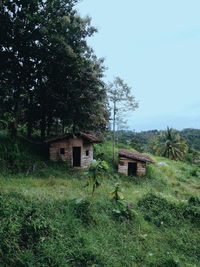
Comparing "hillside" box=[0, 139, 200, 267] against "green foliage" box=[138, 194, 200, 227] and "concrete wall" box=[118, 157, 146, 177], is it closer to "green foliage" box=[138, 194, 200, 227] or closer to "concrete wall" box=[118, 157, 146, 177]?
"green foliage" box=[138, 194, 200, 227]

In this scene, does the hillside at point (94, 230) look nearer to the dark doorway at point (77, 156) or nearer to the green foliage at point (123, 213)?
the green foliage at point (123, 213)

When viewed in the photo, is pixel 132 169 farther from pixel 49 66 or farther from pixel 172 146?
pixel 172 146

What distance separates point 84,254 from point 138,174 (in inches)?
471

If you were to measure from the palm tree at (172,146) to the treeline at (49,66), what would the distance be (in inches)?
757

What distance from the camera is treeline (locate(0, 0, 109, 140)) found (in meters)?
13.7

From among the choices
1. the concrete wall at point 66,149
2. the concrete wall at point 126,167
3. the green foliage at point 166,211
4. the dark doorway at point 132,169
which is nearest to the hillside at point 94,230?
the green foliage at point 166,211

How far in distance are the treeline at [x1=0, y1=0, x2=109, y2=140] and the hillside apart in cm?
690

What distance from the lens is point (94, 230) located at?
7711 mm

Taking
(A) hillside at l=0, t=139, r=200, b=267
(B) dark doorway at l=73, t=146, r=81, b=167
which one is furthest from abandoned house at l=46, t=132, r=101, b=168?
(A) hillside at l=0, t=139, r=200, b=267

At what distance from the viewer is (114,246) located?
7.25 metres

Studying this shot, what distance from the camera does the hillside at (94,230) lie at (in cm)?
617

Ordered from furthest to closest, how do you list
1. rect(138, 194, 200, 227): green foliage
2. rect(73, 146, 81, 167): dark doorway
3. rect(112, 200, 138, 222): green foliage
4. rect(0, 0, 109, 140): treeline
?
1. rect(73, 146, 81, 167): dark doorway
2. rect(0, 0, 109, 140): treeline
3. rect(138, 194, 200, 227): green foliage
4. rect(112, 200, 138, 222): green foliage

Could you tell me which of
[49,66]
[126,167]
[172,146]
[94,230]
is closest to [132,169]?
[126,167]

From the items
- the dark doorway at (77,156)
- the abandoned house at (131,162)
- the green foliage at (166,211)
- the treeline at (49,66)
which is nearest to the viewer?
the green foliage at (166,211)
